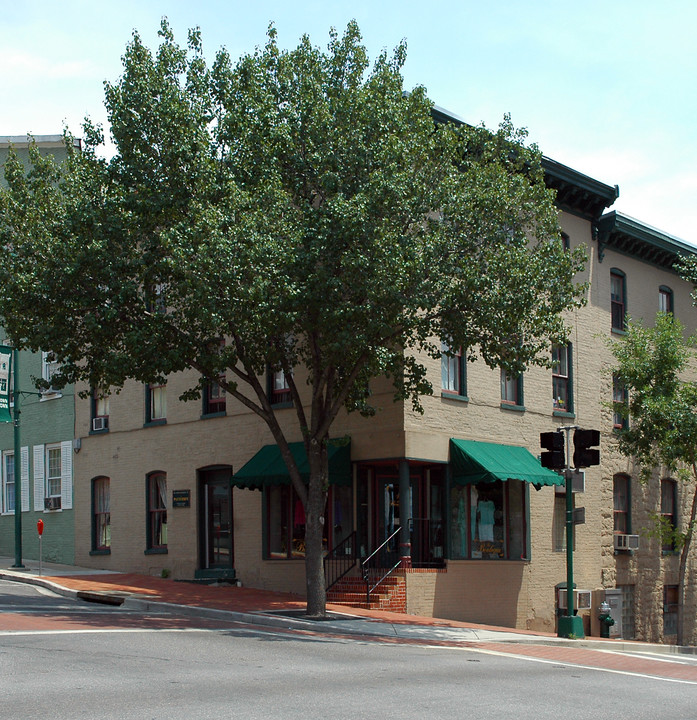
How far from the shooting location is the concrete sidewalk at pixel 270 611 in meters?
18.2

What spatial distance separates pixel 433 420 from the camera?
2267 cm

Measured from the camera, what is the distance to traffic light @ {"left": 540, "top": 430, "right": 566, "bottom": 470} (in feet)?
62.2

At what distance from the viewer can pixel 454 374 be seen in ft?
78.3

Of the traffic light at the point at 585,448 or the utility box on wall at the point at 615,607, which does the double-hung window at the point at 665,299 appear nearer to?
the utility box on wall at the point at 615,607

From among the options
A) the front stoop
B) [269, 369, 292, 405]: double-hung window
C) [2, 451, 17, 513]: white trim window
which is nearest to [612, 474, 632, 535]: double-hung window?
the front stoop

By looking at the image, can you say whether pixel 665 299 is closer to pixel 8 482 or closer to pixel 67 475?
pixel 67 475

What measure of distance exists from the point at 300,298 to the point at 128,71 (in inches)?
214

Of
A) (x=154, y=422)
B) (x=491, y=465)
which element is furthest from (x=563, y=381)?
(x=154, y=422)

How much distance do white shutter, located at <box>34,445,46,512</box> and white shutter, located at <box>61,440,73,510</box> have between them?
3.28ft

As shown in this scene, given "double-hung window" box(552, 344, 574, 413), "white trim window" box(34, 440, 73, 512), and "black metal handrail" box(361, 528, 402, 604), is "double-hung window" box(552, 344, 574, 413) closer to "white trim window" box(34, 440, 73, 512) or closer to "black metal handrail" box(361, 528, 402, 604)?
"black metal handrail" box(361, 528, 402, 604)

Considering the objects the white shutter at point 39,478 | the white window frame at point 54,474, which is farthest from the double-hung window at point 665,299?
the white shutter at point 39,478

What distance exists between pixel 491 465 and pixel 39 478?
15.0 meters

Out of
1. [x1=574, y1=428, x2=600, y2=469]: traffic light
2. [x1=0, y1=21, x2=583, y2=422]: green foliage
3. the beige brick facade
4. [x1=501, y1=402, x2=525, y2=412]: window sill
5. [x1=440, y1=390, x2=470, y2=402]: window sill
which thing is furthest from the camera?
[x1=501, y1=402, x2=525, y2=412]: window sill

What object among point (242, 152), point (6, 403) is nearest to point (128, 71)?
point (242, 152)
